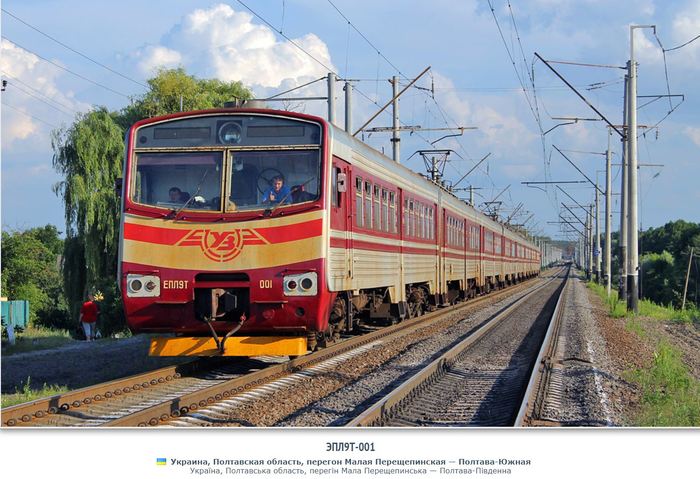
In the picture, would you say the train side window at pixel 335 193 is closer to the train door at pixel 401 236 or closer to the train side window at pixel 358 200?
the train side window at pixel 358 200

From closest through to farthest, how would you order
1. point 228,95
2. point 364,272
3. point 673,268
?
point 364,272 < point 228,95 < point 673,268

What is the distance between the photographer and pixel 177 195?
10.2m

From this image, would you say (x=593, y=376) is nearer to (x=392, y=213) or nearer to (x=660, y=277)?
(x=392, y=213)

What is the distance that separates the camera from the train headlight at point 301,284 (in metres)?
9.94

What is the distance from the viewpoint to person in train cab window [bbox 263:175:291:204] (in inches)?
396

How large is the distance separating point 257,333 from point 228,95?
84.5ft

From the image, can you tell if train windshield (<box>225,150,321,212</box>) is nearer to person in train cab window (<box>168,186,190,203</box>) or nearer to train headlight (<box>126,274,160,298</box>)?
person in train cab window (<box>168,186,190,203</box>)

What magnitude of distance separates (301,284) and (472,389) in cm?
239

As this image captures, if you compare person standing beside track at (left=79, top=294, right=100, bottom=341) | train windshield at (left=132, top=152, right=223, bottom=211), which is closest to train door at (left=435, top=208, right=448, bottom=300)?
person standing beside track at (left=79, top=294, right=100, bottom=341)

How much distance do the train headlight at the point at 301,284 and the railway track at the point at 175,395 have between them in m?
1.12

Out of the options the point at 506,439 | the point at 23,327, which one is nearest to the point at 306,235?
the point at 506,439

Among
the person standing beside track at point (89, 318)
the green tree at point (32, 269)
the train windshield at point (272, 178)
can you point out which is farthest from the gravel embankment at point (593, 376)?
the green tree at point (32, 269)

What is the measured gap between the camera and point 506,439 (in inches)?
265

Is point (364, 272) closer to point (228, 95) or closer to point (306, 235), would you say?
point (306, 235)
